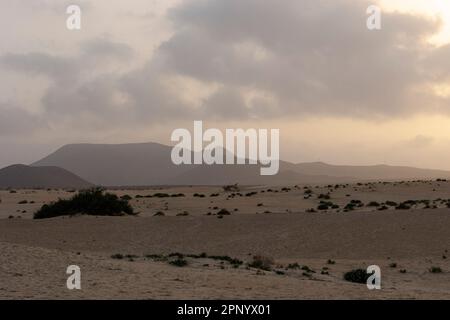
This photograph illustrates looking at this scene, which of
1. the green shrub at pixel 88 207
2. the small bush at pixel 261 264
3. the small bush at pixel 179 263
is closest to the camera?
the small bush at pixel 179 263

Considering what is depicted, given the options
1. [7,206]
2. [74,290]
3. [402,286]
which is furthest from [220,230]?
[7,206]

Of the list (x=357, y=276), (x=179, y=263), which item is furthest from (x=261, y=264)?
(x=357, y=276)

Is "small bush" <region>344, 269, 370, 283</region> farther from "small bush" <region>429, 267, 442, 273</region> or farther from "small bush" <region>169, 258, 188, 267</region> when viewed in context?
"small bush" <region>169, 258, 188, 267</region>

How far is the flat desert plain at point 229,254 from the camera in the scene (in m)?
14.3

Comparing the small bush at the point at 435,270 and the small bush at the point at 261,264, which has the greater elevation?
the small bush at the point at 261,264

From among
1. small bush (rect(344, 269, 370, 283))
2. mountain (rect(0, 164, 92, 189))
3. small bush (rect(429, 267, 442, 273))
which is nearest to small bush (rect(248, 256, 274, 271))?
small bush (rect(344, 269, 370, 283))

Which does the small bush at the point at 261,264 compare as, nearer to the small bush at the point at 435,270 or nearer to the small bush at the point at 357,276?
the small bush at the point at 357,276

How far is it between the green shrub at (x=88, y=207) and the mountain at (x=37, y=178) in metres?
129

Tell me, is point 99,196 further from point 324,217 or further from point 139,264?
point 139,264

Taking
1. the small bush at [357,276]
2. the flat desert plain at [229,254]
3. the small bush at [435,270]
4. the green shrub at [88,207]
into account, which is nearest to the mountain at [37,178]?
the flat desert plain at [229,254]

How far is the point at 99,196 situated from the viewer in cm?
3978

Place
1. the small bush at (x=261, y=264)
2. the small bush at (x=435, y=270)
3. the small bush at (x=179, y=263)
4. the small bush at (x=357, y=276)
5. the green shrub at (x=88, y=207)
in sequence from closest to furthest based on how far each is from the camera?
the small bush at (x=357, y=276) < the small bush at (x=179, y=263) < the small bush at (x=261, y=264) < the small bush at (x=435, y=270) < the green shrub at (x=88, y=207)
